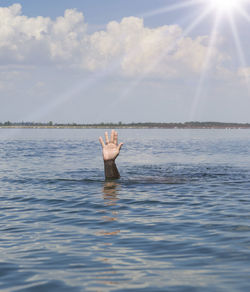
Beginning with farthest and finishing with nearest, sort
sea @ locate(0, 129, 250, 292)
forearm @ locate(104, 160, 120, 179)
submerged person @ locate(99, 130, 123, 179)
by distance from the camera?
forearm @ locate(104, 160, 120, 179)
submerged person @ locate(99, 130, 123, 179)
sea @ locate(0, 129, 250, 292)

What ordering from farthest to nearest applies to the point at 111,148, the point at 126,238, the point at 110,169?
the point at 110,169 < the point at 111,148 < the point at 126,238

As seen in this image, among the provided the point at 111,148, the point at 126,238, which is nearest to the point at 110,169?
the point at 111,148

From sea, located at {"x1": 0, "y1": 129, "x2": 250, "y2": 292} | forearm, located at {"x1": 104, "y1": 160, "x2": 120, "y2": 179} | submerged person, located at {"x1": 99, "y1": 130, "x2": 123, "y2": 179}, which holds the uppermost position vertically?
submerged person, located at {"x1": 99, "y1": 130, "x2": 123, "y2": 179}

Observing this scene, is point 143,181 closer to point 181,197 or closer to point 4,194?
point 181,197

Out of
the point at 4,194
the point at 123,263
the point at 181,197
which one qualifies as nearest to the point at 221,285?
the point at 123,263

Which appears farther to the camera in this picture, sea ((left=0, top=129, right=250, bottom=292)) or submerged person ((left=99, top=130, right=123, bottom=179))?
submerged person ((left=99, top=130, right=123, bottom=179))

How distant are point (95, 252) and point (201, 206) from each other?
519 cm

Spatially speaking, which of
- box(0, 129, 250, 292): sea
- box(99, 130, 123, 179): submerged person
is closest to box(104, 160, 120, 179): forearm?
box(99, 130, 123, 179): submerged person

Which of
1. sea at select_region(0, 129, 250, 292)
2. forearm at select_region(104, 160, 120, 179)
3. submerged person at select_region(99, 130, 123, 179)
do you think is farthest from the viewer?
forearm at select_region(104, 160, 120, 179)

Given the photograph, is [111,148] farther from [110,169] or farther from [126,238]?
[126,238]

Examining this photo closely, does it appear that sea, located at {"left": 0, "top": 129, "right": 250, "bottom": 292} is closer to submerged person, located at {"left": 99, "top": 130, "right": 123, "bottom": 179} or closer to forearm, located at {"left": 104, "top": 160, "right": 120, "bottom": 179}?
forearm, located at {"left": 104, "top": 160, "right": 120, "bottom": 179}

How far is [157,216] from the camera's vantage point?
10.1 metres

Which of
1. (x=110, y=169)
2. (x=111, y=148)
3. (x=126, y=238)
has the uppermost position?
(x=111, y=148)

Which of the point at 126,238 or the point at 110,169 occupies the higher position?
the point at 110,169
